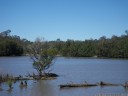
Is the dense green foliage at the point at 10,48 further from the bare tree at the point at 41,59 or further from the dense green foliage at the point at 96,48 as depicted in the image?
the bare tree at the point at 41,59

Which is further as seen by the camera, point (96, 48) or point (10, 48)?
point (96, 48)

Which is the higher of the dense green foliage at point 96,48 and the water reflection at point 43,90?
the dense green foliage at point 96,48

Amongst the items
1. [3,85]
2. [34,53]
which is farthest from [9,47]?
[3,85]

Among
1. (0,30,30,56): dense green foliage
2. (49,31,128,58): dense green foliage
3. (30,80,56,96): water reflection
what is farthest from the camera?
(49,31,128,58): dense green foliage

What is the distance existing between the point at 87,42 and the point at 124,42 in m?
24.7

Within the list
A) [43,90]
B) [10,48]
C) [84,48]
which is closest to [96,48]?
[84,48]

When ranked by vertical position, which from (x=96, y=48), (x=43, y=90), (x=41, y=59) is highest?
(x=96, y=48)

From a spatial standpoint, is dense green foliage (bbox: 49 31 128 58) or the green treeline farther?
dense green foliage (bbox: 49 31 128 58)

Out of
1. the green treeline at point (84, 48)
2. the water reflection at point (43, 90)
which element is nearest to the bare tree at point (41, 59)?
the water reflection at point (43, 90)

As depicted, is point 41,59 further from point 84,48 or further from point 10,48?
point 84,48

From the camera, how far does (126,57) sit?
166250 millimetres

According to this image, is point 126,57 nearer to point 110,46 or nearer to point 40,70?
point 110,46

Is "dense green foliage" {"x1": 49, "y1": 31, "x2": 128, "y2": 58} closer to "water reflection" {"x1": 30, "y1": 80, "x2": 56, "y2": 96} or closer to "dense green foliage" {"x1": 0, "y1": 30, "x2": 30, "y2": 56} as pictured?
"dense green foliage" {"x1": 0, "y1": 30, "x2": 30, "y2": 56}

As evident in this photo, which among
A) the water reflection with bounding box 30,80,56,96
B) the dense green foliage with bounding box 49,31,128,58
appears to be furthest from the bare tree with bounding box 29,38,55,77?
the dense green foliage with bounding box 49,31,128,58
